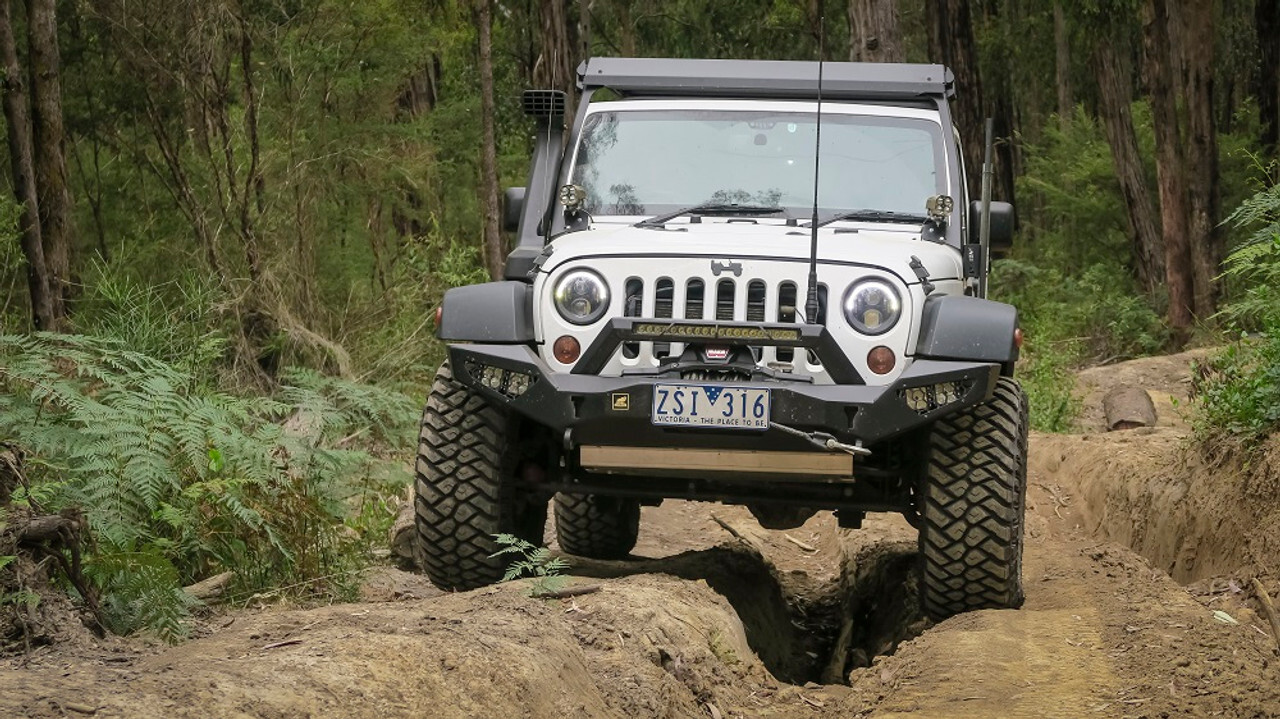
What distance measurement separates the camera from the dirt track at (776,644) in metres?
4.50

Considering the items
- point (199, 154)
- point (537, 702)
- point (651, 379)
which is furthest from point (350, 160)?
point (537, 702)

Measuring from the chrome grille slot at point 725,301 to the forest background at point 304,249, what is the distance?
1.05m

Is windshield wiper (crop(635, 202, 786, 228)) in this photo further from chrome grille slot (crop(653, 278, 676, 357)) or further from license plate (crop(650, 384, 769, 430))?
license plate (crop(650, 384, 769, 430))

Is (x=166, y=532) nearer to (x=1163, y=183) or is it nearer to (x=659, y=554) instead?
(x=659, y=554)

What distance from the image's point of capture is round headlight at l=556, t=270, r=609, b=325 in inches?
266

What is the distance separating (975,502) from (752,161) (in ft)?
7.24

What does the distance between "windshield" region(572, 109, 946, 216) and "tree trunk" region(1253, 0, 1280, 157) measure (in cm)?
1894

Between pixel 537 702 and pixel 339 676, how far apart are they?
671mm

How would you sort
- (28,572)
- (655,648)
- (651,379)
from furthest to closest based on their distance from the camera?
(651,379)
(655,648)
(28,572)

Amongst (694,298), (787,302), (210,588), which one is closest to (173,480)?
(210,588)

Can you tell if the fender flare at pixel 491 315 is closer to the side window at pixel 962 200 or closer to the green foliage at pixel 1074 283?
the side window at pixel 962 200

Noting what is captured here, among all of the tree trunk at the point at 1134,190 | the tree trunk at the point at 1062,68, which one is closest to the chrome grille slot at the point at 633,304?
the tree trunk at the point at 1134,190

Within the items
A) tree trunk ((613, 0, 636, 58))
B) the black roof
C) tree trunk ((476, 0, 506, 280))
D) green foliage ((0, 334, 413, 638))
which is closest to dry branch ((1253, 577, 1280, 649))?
the black roof

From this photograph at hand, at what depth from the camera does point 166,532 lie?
7582 millimetres
